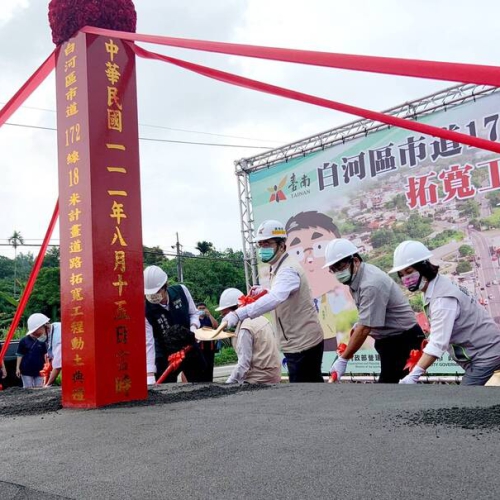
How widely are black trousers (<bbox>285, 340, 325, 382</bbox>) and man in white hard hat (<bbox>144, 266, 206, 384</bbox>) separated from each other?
935mm

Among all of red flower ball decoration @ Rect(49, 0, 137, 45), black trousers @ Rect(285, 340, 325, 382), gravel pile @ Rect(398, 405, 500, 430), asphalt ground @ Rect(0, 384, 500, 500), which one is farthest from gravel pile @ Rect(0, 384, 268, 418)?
red flower ball decoration @ Rect(49, 0, 137, 45)

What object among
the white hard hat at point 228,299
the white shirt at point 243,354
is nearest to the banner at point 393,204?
the white hard hat at point 228,299

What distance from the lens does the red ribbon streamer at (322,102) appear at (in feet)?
6.32

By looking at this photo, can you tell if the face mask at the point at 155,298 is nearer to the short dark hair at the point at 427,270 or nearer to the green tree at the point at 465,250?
the short dark hair at the point at 427,270

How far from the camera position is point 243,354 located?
3738 mm

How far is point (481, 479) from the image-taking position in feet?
3.60

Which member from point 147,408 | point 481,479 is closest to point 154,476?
point 481,479

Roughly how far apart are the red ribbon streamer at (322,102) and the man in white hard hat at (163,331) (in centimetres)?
172

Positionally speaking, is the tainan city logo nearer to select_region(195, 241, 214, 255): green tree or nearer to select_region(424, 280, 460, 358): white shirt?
select_region(424, 280, 460, 358): white shirt

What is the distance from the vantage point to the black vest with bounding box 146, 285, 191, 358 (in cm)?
435

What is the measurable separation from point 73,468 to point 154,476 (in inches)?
11.4

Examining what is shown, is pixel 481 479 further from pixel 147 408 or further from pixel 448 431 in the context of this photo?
pixel 147 408

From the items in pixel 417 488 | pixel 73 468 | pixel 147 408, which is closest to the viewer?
pixel 417 488

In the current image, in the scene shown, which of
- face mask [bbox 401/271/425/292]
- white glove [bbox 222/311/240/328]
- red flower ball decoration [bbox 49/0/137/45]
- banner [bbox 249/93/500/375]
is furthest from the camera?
banner [bbox 249/93/500/375]
